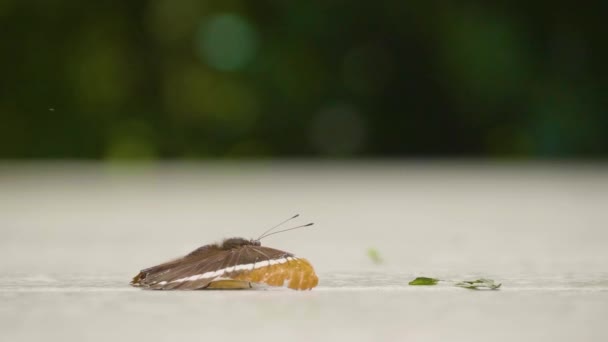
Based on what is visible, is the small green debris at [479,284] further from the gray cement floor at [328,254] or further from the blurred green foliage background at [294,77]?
the blurred green foliage background at [294,77]

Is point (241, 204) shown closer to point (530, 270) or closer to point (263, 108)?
point (530, 270)

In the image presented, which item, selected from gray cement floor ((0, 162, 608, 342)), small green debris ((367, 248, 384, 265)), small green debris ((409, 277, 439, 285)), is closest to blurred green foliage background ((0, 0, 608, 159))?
gray cement floor ((0, 162, 608, 342))

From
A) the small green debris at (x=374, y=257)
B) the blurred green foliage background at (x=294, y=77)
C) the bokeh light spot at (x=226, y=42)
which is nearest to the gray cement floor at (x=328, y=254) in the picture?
the small green debris at (x=374, y=257)

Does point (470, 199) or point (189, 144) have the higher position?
point (189, 144)

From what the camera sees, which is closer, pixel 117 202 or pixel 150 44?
pixel 117 202

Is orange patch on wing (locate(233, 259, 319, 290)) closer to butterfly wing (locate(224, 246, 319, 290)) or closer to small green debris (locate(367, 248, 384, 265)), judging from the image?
butterfly wing (locate(224, 246, 319, 290))

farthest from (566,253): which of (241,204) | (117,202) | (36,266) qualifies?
(117,202)
